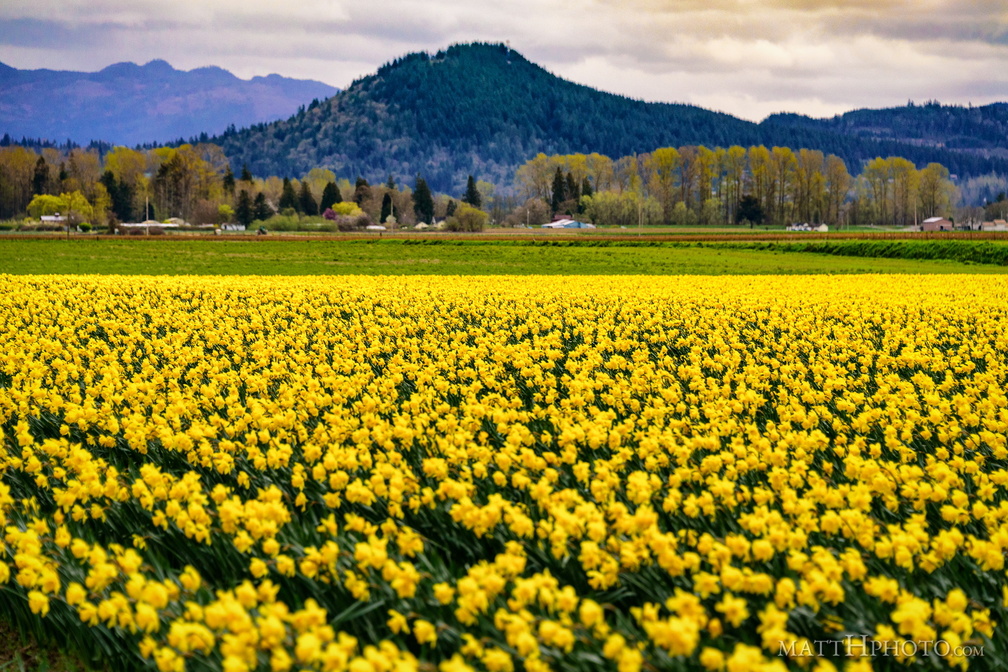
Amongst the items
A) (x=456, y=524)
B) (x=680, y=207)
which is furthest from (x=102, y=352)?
(x=680, y=207)

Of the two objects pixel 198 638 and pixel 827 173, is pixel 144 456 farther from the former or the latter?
pixel 827 173

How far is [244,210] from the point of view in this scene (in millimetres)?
129875

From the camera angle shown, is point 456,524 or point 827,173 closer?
point 456,524

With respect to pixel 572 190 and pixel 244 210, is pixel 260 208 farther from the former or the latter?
pixel 572 190

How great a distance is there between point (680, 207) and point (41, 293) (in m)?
136

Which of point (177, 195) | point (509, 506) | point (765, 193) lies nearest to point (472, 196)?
point (177, 195)

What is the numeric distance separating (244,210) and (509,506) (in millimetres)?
133421

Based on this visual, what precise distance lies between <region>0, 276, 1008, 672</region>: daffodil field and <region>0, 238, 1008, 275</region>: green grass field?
23.6 m

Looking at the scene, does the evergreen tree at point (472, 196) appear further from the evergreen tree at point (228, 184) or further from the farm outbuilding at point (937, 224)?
the farm outbuilding at point (937, 224)

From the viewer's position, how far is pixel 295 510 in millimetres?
5895

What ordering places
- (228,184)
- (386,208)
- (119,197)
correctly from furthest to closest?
1. (228,184)
2. (119,197)
3. (386,208)

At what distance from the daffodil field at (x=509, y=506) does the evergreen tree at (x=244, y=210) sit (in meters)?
124

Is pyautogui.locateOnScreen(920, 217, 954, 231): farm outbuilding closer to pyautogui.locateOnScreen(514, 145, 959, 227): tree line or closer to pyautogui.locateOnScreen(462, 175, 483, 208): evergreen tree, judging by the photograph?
pyautogui.locateOnScreen(514, 145, 959, 227): tree line

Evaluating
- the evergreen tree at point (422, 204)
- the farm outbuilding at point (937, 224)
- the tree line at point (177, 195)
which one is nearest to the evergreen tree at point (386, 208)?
the tree line at point (177, 195)
